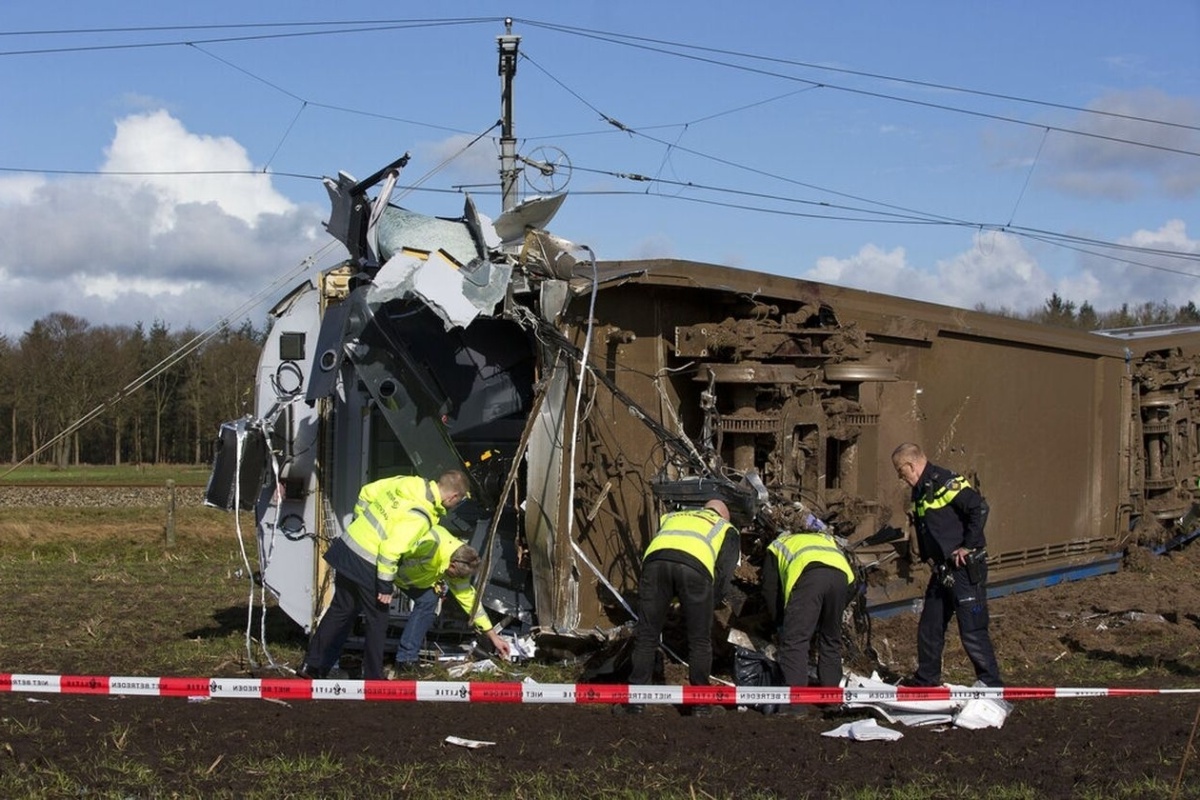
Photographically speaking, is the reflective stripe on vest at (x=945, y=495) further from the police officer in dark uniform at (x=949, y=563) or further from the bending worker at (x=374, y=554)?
the bending worker at (x=374, y=554)

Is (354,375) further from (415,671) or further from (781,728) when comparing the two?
(781,728)

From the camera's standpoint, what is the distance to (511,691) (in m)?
7.61

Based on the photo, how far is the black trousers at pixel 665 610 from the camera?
7.97 meters

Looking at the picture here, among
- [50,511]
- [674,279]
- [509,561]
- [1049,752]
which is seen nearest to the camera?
[1049,752]

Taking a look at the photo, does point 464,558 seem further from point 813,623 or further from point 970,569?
point 970,569

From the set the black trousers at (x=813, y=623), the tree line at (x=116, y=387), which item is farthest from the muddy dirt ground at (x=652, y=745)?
the tree line at (x=116, y=387)

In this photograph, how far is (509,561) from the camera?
9.99m

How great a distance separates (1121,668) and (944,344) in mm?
3318

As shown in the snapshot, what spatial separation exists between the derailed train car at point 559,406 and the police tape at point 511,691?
1463 mm

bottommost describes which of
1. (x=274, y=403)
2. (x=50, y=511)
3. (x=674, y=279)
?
(x=50, y=511)

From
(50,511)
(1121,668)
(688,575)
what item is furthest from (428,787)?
(50,511)

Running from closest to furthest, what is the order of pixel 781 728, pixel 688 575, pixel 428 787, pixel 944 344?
pixel 428 787
pixel 781 728
pixel 688 575
pixel 944 344

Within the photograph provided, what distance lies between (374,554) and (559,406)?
1.63 metres

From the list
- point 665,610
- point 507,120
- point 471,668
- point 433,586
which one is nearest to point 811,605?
point 665,610
